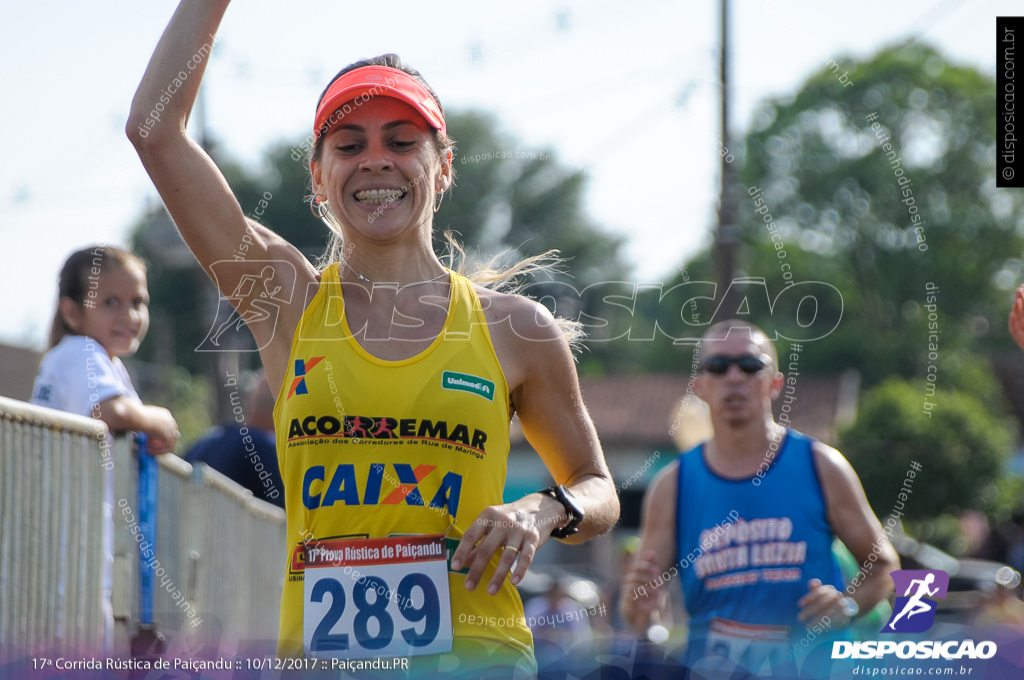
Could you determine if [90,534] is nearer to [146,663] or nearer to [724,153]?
[146,663]

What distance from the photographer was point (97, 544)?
3670 millimetres

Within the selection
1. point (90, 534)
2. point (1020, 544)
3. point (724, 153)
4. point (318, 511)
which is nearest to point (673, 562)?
point (90, 534)

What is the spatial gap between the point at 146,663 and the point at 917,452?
25.2 m

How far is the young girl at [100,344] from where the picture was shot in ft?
12.7

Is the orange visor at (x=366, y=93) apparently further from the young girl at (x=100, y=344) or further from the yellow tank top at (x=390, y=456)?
the young girl at (x=100, y=344)

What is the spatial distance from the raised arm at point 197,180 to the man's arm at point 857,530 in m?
2.53

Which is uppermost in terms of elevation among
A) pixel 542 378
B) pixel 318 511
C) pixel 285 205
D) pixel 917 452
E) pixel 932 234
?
pixel 932 234

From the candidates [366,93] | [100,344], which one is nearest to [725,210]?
[100,344]

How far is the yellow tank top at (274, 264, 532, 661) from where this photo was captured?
227 cm

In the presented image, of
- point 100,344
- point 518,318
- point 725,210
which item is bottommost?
point 518,318

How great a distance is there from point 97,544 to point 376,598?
Answer: 175cm

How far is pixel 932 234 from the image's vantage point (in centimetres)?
3953

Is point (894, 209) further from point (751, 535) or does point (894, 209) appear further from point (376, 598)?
point (376, 598)

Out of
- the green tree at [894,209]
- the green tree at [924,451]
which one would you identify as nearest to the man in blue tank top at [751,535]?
the green tree at [924,451]
